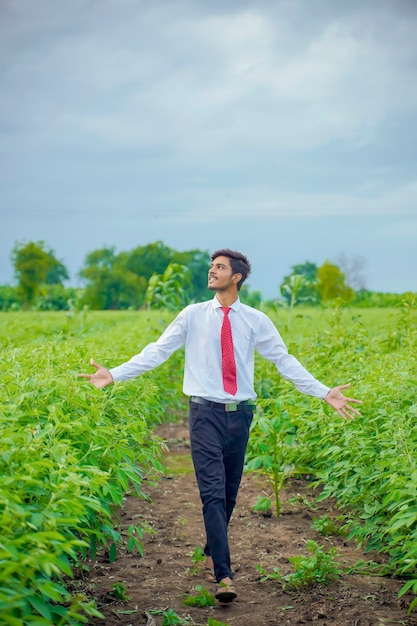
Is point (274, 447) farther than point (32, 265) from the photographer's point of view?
No

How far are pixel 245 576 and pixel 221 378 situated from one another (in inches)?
53.0

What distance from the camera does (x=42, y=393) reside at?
4180mm

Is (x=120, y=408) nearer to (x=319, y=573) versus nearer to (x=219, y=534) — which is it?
(x=219, y=534)

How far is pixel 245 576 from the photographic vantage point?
16.1 feet

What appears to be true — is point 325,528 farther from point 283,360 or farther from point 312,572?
point 283,360

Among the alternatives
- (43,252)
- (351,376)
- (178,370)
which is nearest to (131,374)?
(351,376)

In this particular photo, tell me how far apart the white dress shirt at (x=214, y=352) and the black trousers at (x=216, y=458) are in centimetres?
11

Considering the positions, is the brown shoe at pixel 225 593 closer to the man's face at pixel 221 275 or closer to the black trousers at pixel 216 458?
the black trousers at pixel 216 458

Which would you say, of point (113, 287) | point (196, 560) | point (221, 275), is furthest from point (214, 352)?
point (113, 287)

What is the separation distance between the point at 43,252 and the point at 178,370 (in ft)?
80.2

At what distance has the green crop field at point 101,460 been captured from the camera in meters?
2.92

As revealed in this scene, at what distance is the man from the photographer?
4.46 metres

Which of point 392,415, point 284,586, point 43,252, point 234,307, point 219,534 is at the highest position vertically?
point 43,252

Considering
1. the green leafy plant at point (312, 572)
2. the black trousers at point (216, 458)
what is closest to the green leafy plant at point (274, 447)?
the black trousers at point (216, 458)
